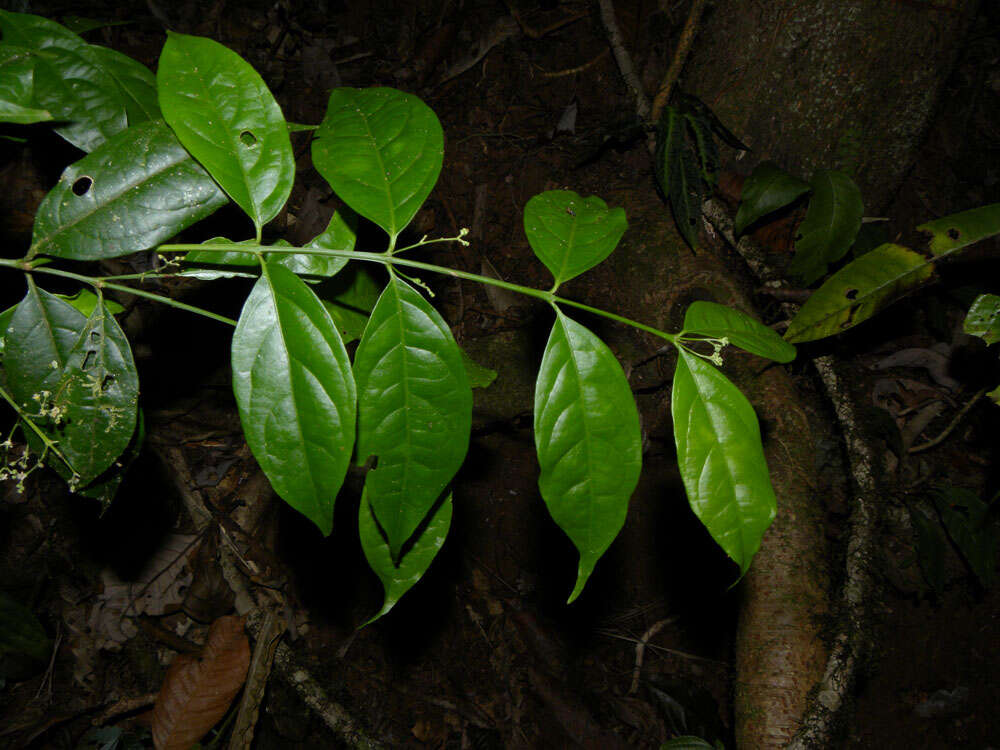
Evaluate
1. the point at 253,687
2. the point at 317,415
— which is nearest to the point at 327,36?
the point at 317,415

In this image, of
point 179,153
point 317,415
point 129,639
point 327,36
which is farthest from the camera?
point 327,36

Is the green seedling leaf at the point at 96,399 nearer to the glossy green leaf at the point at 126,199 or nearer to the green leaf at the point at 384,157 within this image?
the glossy green leaf at the point at 126,199

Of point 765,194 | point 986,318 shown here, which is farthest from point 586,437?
point 765,194

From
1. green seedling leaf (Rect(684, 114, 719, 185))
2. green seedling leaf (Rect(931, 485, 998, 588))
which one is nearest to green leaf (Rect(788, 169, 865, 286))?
green seedling leaf (Rect(684, 114, 719, 185))

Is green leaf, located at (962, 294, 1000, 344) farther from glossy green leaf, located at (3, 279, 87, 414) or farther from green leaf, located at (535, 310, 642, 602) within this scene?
glossy green leaf, located at (3, 279, 87, 414)

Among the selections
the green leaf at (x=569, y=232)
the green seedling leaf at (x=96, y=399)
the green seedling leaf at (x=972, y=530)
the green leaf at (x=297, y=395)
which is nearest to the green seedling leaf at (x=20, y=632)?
the green seedling leaf at (x=96, y=399)

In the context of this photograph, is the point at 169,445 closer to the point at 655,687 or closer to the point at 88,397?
the point at 88,397
